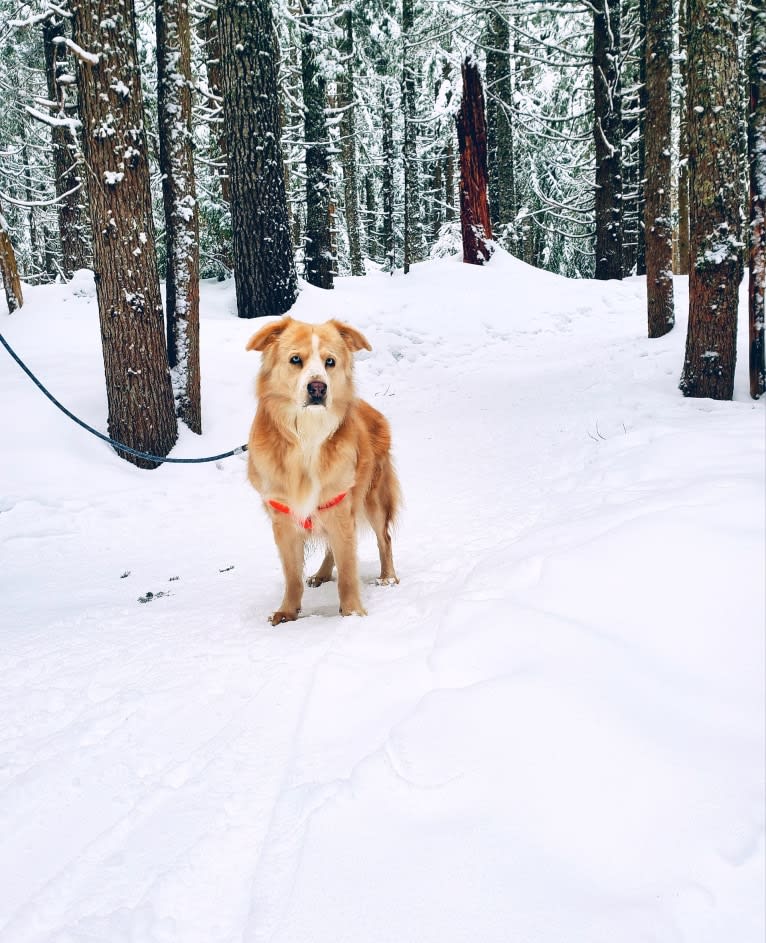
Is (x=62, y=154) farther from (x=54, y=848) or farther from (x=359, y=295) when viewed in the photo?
(x=54, y=848)

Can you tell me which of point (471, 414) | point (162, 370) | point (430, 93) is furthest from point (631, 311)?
point (430, 93)

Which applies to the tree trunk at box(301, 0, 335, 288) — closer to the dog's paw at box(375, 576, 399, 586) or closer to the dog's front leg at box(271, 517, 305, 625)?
the dog's paw at box(375, 576, 399, 586)

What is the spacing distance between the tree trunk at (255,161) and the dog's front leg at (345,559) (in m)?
7.44

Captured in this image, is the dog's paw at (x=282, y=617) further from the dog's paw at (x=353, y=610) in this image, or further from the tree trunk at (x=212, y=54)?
the tree trunk at (x=212, y=54)

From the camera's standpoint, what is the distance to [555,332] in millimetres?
12352

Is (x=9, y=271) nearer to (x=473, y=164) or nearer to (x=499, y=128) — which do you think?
(x=473, y=164)

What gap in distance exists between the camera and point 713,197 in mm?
6406

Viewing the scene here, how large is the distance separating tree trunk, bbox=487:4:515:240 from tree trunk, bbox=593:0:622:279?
2872 millimetres

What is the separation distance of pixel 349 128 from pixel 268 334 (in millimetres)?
21707

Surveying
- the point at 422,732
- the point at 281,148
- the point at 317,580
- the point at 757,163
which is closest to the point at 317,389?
the point at 317,580

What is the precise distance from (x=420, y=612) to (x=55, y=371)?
22.1ft

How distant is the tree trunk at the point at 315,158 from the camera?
1408cm

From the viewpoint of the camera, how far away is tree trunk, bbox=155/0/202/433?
729cm

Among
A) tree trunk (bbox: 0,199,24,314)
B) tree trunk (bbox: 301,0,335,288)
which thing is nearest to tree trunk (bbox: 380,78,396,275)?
tree trunk (bbox: 301,0,335,288)
